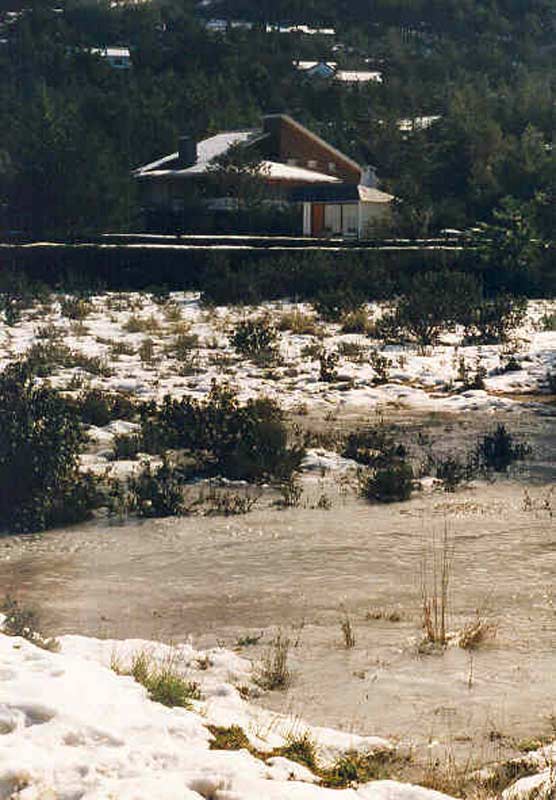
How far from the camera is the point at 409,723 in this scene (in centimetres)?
708

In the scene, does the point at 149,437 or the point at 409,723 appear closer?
the point at 409,723

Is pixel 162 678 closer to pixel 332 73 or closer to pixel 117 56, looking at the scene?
pixel 332 73

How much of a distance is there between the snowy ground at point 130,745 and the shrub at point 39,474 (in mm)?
4919

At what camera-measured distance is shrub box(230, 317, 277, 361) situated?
23.0 metres

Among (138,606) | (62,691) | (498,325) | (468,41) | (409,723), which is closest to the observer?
(62,691)

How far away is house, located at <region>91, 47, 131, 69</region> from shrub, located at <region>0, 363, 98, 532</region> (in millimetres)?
112969

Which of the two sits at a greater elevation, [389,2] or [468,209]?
[389,2]

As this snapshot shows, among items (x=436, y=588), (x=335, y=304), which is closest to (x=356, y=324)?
(x=335, y=304)

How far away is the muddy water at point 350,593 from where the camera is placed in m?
7.45

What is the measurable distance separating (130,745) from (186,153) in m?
54.1

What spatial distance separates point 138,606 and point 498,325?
1806 centimetres

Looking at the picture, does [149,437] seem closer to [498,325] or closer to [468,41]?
[498,325]

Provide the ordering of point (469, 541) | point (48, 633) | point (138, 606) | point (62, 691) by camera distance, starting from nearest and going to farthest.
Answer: point (62, 691)
point (48, 633)
point (138, 606)
point (469, 541)

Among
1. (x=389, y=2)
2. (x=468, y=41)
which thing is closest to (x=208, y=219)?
(x=468, y=41)
